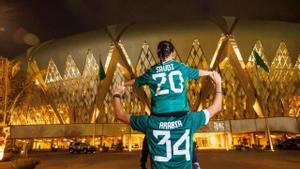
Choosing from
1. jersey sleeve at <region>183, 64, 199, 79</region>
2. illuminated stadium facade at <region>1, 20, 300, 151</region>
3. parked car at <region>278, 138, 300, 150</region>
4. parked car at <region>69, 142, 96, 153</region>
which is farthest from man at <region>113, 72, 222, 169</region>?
illuminated stadium facade at <region>1, 20, 300, 151</region>

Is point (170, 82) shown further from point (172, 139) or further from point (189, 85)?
point (189, 85)

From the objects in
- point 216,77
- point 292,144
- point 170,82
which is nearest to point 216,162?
point 216,77

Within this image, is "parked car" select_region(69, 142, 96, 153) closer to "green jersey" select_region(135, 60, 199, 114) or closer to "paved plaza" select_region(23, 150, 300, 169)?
"paved plaza" select_region(23, 150, 300, 169)

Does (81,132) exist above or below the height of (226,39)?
below

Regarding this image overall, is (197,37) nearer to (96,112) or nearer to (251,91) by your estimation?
(251,91)

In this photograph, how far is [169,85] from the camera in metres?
2.63

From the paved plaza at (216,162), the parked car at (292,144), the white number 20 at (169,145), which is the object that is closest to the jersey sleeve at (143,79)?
the white number 20 at (169,145)

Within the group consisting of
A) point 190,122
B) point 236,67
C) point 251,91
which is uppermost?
point 236,67

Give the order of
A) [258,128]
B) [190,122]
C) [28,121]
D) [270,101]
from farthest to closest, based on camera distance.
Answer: [28,121] < [270,101] < [258,128] < [190,122]

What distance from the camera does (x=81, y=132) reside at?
5706 centimetres

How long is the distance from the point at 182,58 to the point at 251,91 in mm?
15153

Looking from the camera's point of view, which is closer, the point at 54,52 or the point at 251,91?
the point at 251,91

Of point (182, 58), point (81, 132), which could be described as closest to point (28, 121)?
point (81, 132)

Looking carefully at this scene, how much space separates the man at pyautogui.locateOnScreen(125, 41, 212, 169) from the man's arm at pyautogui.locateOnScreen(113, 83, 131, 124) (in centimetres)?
21
